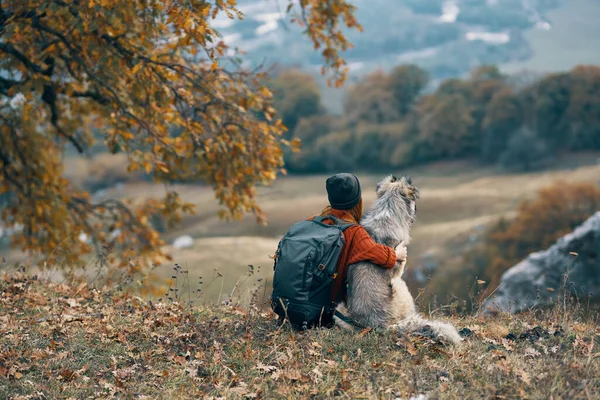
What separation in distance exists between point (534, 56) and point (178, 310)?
209486 mm

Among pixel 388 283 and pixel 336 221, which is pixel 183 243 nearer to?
pixel 336 221

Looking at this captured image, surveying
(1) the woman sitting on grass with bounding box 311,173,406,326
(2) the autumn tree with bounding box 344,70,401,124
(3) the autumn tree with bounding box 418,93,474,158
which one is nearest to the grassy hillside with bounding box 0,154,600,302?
(3) the autumn tree with bounding box 418,93,474,158

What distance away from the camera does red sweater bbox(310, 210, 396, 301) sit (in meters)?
6.17

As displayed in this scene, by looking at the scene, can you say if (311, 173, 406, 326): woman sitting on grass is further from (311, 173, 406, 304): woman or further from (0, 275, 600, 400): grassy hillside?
(0, 275, 600, 400): grassy hillside

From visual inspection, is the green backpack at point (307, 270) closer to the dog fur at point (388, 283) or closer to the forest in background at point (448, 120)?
the dog fur at point (388, 283)

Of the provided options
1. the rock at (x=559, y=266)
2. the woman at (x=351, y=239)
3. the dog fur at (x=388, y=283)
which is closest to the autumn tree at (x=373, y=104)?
the rock at (x=559, y=266)

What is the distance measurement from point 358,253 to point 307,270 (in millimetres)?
563

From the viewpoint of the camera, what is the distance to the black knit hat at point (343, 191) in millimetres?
6477

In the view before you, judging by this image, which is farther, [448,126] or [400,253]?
[448,126]

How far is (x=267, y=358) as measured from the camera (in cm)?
621

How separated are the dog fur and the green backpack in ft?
0.98

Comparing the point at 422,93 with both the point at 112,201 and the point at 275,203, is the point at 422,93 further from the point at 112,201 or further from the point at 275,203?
the point at 112,201

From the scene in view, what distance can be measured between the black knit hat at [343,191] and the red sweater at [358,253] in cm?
18

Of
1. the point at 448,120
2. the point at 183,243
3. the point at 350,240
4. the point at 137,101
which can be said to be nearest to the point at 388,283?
the point at 350,240
